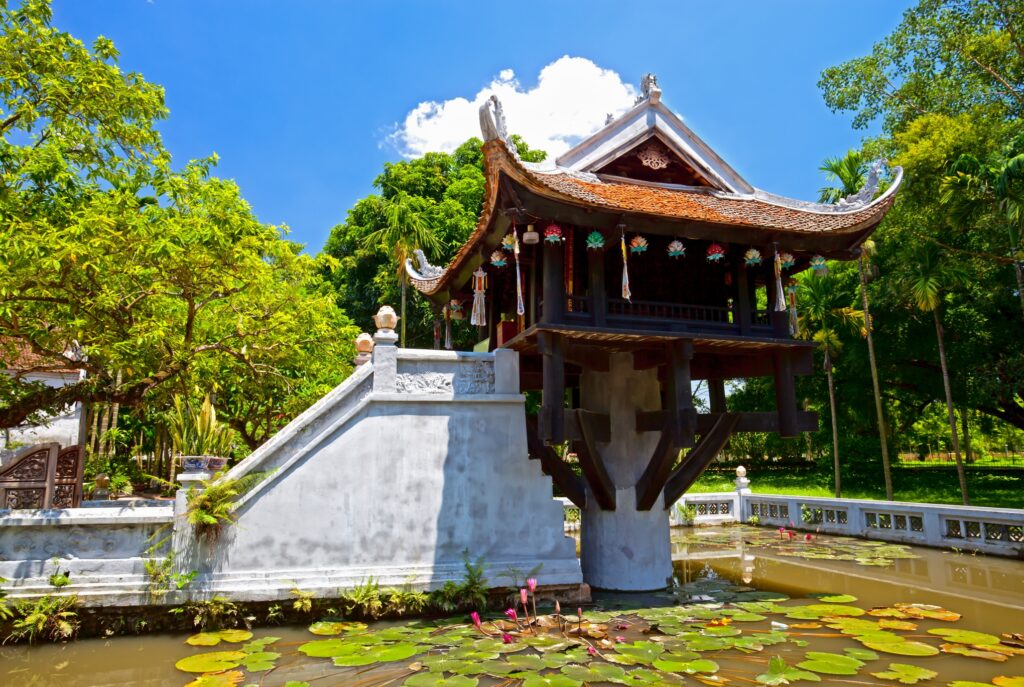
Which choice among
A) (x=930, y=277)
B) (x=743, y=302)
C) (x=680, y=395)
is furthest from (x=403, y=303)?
(x=930, y=277)

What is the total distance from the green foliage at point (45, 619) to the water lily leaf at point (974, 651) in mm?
8715

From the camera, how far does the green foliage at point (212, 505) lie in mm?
6977

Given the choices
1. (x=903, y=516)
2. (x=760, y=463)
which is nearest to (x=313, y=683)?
(x=903, y=516)

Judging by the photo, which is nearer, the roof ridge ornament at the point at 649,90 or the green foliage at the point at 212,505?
the green foliage at the point at 212,505

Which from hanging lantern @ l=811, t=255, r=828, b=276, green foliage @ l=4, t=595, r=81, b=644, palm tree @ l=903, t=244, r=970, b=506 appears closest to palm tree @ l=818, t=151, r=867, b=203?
palm tree @ l=903, t=244, r=970, b=506

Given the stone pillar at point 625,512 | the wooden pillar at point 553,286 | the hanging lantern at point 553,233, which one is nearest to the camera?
the hanging lantern at point 553,233

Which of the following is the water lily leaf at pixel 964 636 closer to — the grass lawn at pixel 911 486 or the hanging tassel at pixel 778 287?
the hanging tassel at pixel 778 287

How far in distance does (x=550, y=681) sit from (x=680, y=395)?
13.4 feet

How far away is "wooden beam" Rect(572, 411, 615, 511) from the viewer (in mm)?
8188

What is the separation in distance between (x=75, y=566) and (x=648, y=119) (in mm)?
9248

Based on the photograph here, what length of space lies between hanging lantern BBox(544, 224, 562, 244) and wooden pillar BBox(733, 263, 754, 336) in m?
2.88

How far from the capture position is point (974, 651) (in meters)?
5.74

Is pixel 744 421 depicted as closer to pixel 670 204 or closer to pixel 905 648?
pixel 670 204

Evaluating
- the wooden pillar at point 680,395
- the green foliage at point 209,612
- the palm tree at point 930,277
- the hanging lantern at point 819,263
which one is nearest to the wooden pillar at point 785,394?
the hanging lantern at point 819,263
